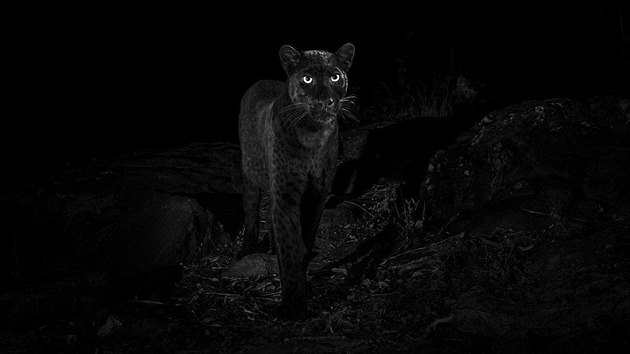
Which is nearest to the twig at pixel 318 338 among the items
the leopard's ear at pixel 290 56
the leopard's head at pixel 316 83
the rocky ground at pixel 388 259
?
the rocky ground at pixel 388 259

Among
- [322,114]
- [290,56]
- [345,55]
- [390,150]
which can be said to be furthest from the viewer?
[390,150]

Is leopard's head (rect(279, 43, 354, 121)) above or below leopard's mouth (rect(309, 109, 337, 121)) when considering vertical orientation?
above

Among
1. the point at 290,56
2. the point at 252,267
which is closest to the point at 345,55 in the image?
the point at 290,56

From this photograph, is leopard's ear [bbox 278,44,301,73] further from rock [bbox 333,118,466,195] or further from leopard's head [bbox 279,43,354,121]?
rock [bbox 333,118,466,195]

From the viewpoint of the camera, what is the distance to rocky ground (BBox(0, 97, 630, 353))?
157 inches

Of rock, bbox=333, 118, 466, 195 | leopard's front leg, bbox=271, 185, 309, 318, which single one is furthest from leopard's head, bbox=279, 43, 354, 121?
rock, bbox=333, 118, 466, 195

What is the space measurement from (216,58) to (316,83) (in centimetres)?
1034

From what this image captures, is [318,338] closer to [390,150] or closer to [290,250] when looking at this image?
[290,250]

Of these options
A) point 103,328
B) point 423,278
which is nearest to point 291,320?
point 423,278

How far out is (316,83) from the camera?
4.88 metres

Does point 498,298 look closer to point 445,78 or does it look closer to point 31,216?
point 31,216

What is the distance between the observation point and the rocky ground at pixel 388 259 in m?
3.99

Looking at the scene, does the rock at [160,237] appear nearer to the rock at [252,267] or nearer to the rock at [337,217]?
the rock at [252,267]

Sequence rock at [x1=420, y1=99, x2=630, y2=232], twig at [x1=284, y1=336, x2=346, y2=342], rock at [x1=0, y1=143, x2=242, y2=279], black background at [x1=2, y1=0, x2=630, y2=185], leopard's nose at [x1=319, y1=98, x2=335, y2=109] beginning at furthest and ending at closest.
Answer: black background at [x1=2, y1=0, x2=630, y2=185] → rock at [x1=0, y1=143, x2=242, y2=279] → rock at [x1=420, y1=99, x2=630, y2=232] → leopard's nose at [x1=319, y1=98, x2=335, y2=109] → twig at [x1=284, y1=336, x2=346, y2=342]
